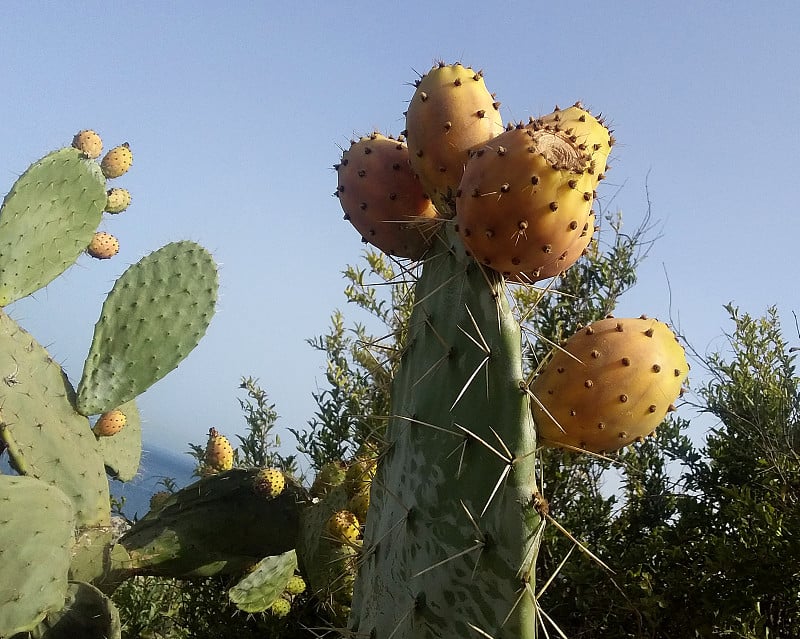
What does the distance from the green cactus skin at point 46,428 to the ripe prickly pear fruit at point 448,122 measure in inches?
66.6

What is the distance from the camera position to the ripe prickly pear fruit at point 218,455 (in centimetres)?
269

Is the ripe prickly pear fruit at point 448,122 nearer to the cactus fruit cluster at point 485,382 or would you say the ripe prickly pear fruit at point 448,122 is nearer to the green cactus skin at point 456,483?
the cactus fruit cluster at point 485,382

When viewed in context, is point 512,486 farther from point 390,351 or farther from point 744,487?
point 744,487

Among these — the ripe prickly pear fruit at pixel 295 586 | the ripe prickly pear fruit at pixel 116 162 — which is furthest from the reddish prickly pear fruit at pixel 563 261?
the ripe prickly pear fruit at pixel 116 162

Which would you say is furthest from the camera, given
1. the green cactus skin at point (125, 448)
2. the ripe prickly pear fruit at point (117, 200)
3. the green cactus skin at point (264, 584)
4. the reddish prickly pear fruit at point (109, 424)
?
the ripe prickly pear fruit at point (117, 200)

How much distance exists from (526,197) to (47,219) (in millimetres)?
2103

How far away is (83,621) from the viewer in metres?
1.97

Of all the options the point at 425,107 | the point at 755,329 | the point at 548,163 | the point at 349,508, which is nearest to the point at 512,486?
the point at 548,163

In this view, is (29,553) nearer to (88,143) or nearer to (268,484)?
(268,484)

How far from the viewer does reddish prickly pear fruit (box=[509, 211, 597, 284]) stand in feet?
3.07

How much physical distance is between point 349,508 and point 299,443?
1.15 metres

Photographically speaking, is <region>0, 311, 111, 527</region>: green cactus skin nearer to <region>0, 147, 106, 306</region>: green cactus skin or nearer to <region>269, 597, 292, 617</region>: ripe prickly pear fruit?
<region>0, 147, 106, 306</region>: green cactus skin

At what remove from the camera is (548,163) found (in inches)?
32.9

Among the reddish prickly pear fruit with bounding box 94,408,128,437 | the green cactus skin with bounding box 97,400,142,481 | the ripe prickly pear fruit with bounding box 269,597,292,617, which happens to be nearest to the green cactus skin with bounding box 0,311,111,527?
the reddish prickly pear fruit with bounding box 94,408,128,437
